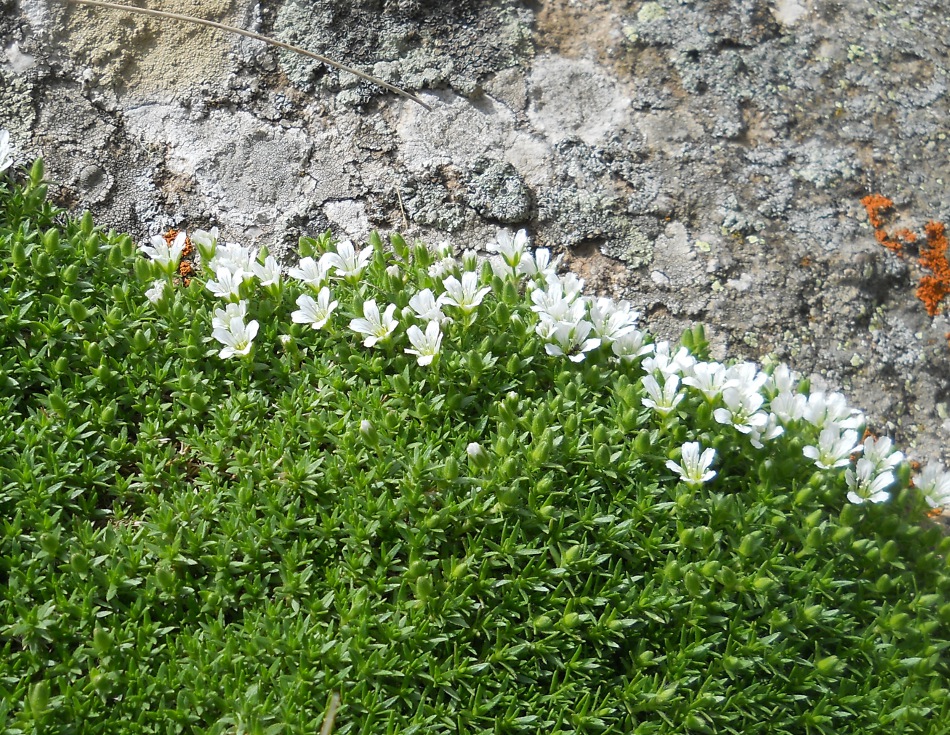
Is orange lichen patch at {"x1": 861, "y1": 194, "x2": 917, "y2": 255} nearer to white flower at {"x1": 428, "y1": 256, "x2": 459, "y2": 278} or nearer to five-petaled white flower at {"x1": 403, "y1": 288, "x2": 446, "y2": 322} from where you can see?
white flower at {"x1": 428, "y1": 256, "x2": 459, "y2": 278}

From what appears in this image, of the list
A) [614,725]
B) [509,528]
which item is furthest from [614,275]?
[614,725]

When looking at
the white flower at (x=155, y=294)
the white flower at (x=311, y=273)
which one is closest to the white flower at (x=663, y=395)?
the white flower at (x=311, y=273)

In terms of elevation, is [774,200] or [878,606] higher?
[774,200]

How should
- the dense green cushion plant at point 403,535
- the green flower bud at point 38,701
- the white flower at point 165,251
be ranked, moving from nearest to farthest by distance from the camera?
the green flower bud at point 38,701 < the dense green cushion plant at point 403,535 < the white flower at point 165,251

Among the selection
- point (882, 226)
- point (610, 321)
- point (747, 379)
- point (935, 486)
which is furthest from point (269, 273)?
point (882, 226)

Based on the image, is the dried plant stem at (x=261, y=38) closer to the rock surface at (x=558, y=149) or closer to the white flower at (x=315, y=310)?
the rock surface at (x=558, y=149)

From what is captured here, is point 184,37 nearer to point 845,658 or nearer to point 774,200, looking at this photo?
point 774,200
